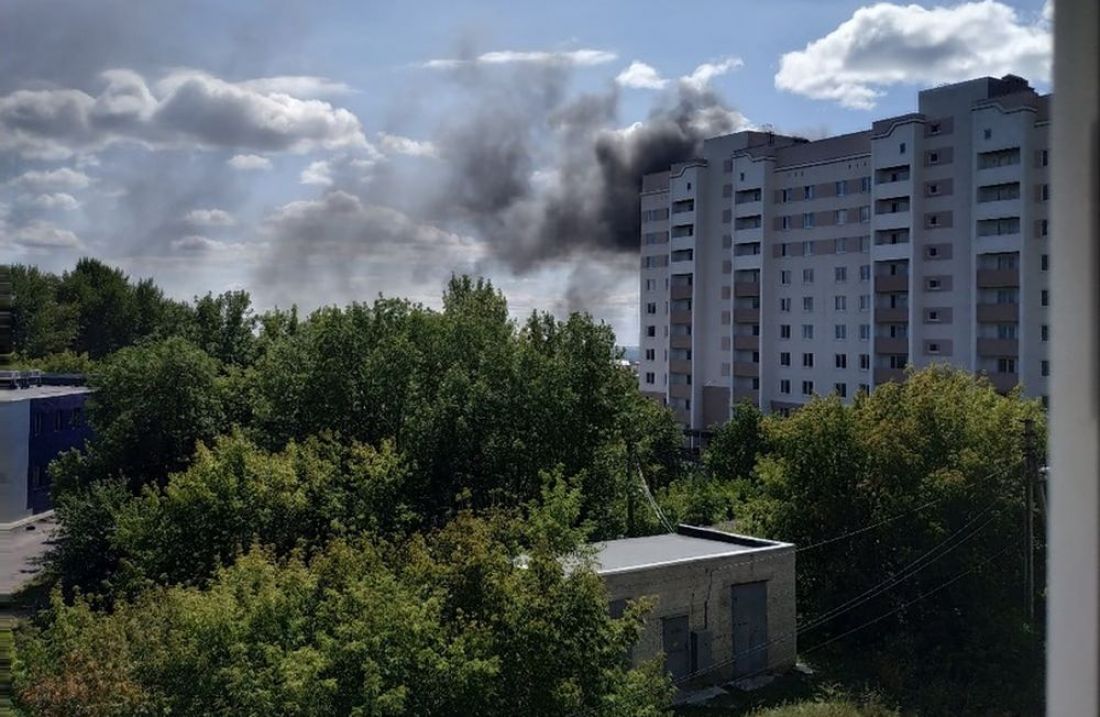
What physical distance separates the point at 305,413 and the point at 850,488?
404 inches

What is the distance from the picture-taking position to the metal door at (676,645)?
1312cm

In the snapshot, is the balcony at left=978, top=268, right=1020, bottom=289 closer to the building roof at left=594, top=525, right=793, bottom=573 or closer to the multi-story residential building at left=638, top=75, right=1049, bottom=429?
the multi-story residential building at left=638, top=75, right=1049, bottom=429

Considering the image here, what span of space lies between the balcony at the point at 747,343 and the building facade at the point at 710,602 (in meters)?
22.9

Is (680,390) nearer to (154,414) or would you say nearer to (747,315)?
(747,315)

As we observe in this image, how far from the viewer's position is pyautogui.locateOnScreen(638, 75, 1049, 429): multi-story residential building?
2922cm

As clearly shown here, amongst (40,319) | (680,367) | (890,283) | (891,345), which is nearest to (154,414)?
(891,345)

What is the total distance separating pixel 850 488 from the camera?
17.2 meters

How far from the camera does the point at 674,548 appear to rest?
14.7m

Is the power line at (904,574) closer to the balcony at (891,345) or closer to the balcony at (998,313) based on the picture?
the balcony at (998,313)

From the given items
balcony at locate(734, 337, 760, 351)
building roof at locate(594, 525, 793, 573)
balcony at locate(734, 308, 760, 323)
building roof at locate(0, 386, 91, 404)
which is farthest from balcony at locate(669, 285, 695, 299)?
building roof at locate(594, 525, 793, 573)

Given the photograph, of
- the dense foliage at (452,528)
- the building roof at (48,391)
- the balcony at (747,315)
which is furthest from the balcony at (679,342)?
the building roof at (48,391)

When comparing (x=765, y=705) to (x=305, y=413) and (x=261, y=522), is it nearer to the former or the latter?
(x=261, y=522)

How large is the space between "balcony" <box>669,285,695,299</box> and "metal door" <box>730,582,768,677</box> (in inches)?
1036

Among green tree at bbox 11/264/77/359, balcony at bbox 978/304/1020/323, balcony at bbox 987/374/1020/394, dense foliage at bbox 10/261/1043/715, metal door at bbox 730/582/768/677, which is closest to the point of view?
dense foliage at bbox 10/261/1043/715
